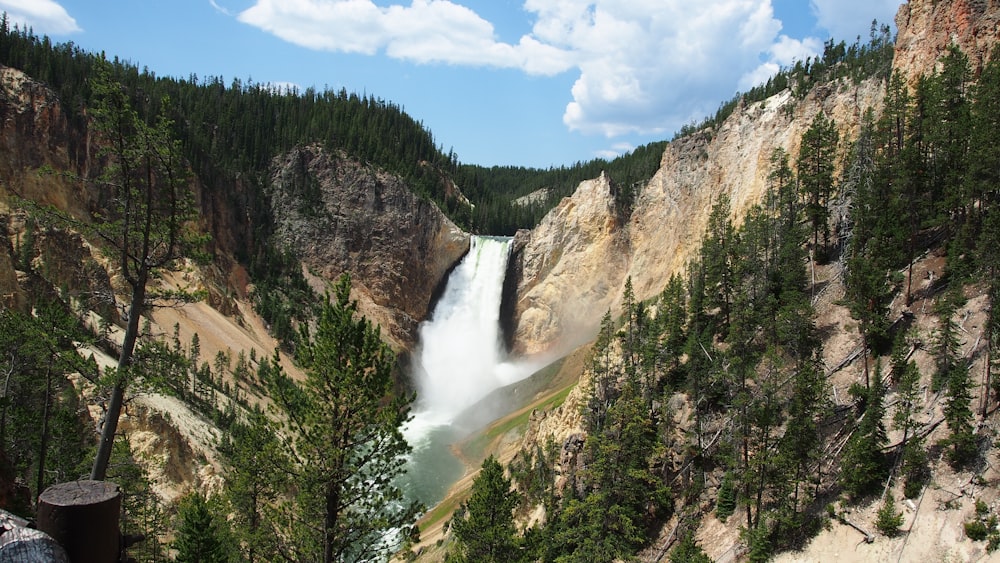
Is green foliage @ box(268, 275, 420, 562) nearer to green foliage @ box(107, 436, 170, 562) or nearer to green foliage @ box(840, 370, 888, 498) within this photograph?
green foliage @ box(107, 436, 170, 562)

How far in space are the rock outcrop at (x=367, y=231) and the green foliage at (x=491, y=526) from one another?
206ft

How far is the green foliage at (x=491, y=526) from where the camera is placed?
909 inches

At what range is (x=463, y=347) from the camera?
85.7 metres

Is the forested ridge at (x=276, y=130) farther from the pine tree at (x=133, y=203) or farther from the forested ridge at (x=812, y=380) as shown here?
the pine tree at (x=133, y=203)

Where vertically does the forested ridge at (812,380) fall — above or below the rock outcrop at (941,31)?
below

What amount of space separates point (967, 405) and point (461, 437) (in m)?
47.9

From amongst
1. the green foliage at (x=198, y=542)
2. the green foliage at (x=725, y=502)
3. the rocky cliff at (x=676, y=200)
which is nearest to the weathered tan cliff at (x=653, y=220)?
the rocky cliff at (x=676, y=200)

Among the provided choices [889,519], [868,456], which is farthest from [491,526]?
[868,456]

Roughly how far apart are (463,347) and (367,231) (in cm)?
2281

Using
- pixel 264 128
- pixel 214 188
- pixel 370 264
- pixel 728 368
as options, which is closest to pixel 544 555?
pixel 728 368

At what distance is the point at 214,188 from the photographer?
8238cm

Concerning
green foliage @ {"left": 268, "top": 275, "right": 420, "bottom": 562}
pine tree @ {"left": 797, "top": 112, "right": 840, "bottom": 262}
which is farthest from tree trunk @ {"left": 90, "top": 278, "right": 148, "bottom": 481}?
pine tree @ {"left": 797, "top": 112, "right": 840, "bottom": 262}

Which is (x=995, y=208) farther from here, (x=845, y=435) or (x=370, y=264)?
(x=370, y=264)

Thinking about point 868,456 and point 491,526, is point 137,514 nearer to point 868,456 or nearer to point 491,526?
point 491,526
